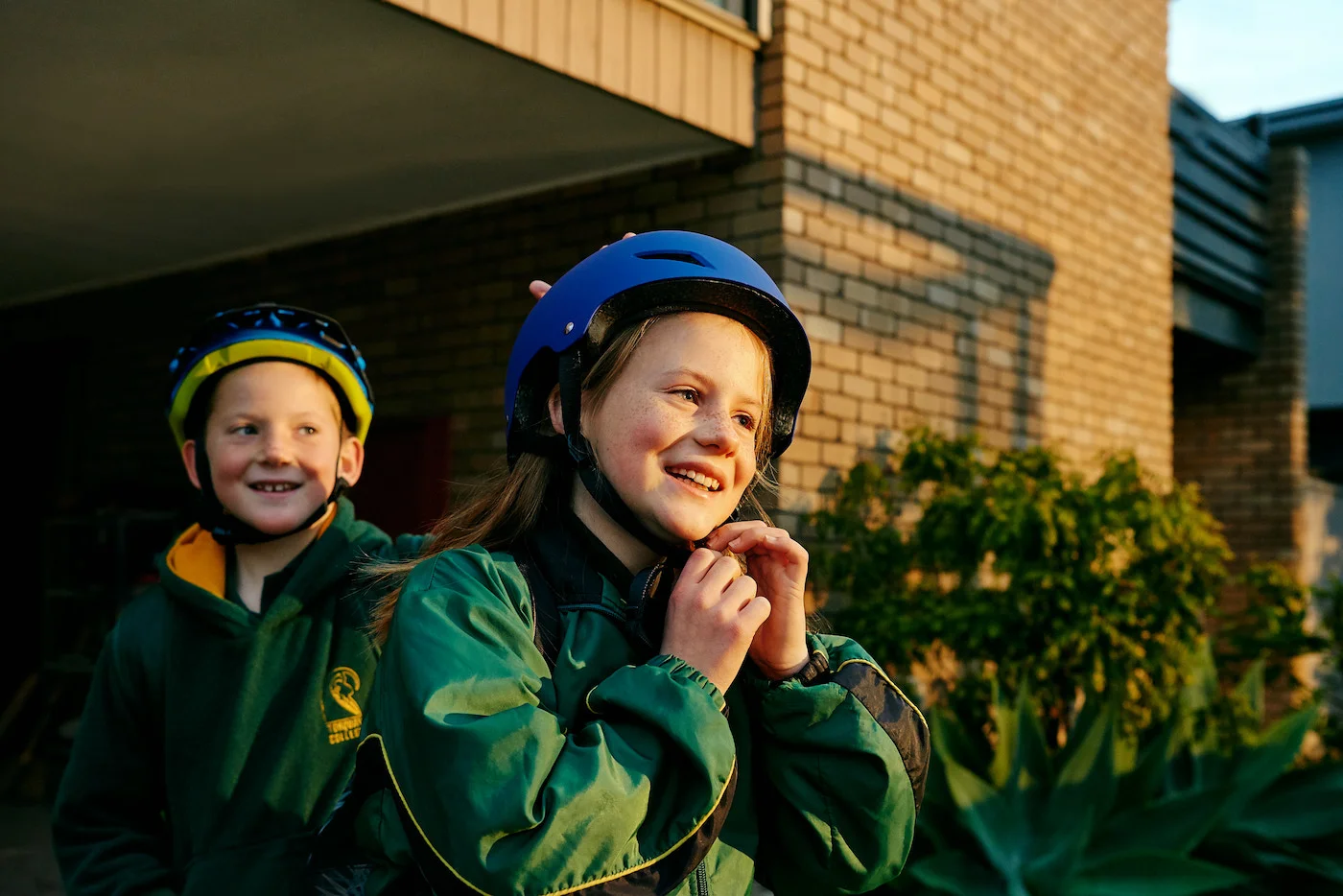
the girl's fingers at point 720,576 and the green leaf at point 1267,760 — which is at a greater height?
the girl's fingers at point 720,576

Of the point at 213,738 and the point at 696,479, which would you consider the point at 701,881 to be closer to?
the point at 696,479

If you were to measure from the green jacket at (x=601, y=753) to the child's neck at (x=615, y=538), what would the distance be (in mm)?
27

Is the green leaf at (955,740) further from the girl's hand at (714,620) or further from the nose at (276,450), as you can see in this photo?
the girl's hand at (714,620)

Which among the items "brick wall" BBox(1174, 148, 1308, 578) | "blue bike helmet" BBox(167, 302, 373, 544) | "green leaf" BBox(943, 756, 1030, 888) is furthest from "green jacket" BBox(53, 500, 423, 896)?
"brick wall" BBox(1174, 148, 1308, 578)

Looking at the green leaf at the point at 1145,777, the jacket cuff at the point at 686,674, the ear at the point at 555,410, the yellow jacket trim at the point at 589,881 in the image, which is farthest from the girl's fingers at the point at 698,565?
the green leaf at the point at 1145,777

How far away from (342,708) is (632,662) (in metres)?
0.93

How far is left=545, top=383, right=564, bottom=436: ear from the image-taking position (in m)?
1.59

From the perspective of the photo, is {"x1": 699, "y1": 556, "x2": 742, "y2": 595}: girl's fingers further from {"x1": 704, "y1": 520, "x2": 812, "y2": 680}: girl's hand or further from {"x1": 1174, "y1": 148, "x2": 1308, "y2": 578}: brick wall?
{"x1": 1174, "y1": 148, "x2": 1308, "y2": 578}: brick wall

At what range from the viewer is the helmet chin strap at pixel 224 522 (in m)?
2.17

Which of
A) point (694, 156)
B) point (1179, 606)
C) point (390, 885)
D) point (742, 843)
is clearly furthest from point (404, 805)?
point (1179, 606)

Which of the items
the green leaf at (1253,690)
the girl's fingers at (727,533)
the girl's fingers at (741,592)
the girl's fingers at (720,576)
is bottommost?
the green leaf at (1253,690)

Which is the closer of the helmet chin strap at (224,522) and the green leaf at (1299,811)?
the helmet chin strap at (224,522)

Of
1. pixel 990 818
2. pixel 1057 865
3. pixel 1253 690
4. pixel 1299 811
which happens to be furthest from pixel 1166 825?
pixel 1253 690

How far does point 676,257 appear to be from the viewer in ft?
5.07
